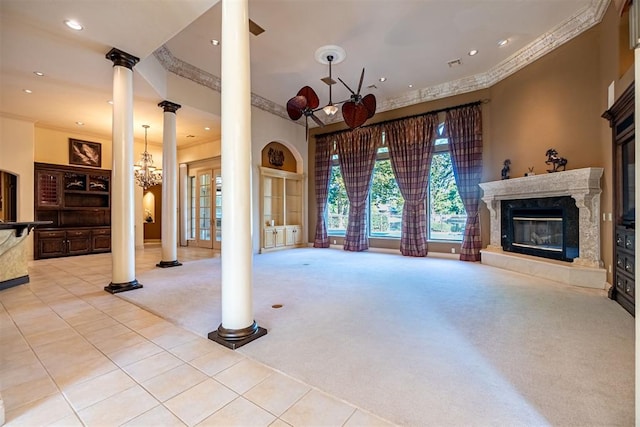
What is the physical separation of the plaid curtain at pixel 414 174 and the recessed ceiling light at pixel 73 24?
254 inches

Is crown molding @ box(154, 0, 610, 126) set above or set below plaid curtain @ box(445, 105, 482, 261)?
above

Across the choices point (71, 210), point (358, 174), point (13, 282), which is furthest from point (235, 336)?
point (71, 210)

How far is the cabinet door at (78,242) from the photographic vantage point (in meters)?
7.57

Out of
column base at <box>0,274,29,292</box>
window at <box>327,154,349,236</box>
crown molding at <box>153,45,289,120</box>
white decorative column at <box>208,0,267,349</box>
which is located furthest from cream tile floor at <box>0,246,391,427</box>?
window at <box>327,154,349,236</box>

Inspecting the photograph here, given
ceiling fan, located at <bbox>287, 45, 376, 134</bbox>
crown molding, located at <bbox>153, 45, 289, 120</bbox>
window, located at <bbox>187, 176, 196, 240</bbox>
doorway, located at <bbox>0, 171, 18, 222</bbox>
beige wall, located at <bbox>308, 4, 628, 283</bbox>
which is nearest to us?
beige wall, located at <bbox>308, 4, 628, 283</bbox>

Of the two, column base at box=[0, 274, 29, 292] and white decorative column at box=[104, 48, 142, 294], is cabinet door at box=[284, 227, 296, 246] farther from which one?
column base at box=[0, 274, 29, 292]

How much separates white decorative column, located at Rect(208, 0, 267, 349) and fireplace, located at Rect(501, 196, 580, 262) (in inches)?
205

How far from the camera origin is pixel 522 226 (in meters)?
5.61

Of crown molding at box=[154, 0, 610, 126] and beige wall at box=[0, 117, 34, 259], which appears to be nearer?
crown molding at box=[154, 0, 610, 126]

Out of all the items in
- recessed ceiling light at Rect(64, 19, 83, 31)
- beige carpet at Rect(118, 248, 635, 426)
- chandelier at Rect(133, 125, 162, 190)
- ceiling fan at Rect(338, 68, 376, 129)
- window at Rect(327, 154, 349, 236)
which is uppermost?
recessed ceiling light at Rect(64, 19, 83, 31)

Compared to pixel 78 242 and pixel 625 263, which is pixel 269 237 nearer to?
pixel 78 242

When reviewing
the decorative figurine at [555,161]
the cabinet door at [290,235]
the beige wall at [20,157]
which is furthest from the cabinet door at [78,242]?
the decorative figurine at [555,161]

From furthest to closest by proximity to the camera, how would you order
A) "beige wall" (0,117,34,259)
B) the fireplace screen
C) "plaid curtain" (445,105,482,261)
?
"beige wall" (0,117,34,259), "plaid curtain" (445,105,482,261), the fireplace screen

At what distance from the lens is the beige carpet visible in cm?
171
